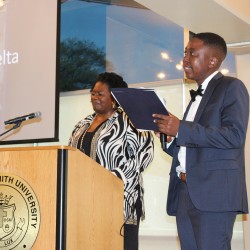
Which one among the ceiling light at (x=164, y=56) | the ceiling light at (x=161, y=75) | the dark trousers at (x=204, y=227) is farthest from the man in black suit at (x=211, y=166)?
the ceiling light at (x=164, y=56)

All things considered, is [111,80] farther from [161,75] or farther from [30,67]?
[161,75]

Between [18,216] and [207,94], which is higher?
[207,94]

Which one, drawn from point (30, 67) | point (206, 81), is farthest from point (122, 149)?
point (30, 67)

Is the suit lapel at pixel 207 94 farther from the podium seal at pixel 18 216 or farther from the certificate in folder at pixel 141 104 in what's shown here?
the podium seal at pixel 18 216

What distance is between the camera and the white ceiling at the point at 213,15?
4.28 m

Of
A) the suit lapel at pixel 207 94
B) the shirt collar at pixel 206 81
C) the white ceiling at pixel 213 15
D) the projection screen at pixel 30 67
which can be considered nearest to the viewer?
the suit lapel at pixel 207 94

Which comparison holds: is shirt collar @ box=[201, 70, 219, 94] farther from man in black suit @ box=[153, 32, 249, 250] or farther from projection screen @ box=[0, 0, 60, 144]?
projection screen @ box=[0, 0, 60, 144]

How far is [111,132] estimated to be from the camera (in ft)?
11.8

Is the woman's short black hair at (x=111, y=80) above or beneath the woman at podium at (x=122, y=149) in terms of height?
above

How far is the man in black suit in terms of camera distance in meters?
2.65

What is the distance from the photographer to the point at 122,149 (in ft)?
11.5

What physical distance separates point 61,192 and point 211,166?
83 cm

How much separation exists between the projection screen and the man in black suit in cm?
191

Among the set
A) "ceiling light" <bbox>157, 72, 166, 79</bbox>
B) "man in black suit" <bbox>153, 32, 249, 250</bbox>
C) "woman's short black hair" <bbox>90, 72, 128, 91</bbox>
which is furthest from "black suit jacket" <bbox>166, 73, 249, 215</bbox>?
"ceiling light" <bbox>157, 72, 166, 79</bbox>
